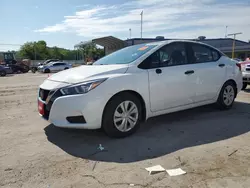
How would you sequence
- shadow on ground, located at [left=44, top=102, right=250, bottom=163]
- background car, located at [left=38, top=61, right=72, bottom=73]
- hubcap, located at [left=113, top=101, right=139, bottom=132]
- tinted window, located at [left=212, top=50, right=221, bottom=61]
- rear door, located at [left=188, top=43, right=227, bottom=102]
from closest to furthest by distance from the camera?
shadow on ground, located at [left=44, top=102, right=250, bottom=163], hubcap, located at [left=113, top=101, right=139, bottom=132], rear door, located at [left=188, top=43, right=227, bottom=102], tinted window, located at [left=212, top=50, right=221, bottom=61], background car, located at [left=38, top=61, right=72, bottom=73]

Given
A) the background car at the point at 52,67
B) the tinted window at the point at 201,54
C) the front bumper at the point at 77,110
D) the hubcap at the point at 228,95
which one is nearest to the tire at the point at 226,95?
the hubcap at the point at 228,95

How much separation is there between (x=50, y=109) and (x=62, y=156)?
79 cm

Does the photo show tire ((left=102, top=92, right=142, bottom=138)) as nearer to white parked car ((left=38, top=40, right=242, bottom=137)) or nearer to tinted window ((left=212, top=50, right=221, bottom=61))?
white parked car ((left=38, top=40, right=242, bottom=137))

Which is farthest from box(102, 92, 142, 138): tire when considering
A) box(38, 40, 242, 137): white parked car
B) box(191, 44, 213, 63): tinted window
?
box(191, 44, 213, 63): tinted window

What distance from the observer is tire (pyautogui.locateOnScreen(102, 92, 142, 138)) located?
3.67 m

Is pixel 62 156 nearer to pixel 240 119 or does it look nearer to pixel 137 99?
pixel 137 99

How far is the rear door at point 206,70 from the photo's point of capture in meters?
4.86

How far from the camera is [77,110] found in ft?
11.5

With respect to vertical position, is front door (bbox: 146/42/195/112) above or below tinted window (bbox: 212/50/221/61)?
below

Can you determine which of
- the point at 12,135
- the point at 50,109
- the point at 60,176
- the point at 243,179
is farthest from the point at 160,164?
the point at 12,135

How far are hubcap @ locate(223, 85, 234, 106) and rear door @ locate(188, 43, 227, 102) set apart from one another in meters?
0.30

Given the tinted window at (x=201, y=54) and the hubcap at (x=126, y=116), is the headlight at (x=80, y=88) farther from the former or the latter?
the tinted window at (x=201, y=54)

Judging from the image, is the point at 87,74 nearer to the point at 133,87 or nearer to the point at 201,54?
the point at 133,87

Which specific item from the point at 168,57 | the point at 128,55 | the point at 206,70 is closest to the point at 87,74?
the point at 128,55
